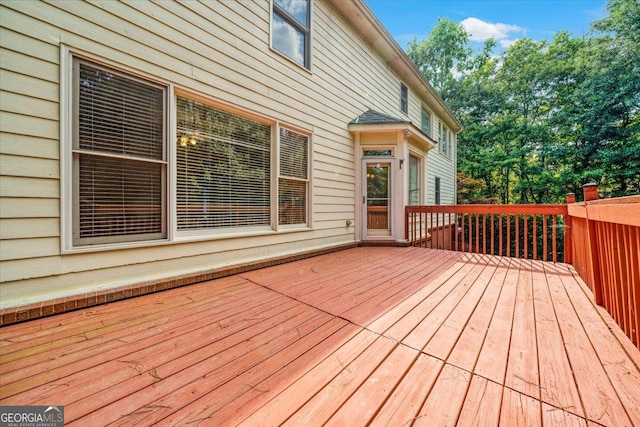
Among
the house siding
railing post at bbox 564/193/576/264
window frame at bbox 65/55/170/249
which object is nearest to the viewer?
the house siding

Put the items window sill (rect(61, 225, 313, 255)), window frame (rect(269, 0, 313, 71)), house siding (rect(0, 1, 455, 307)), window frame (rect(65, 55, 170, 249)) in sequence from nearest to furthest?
house siding (rect(0, 1, 455, 307)) < window frame (rect(65, 55, 170, 249)) < window sill (rect(61, 225, 313, 255)) < window frame (rect(269, 0, 313, 71))

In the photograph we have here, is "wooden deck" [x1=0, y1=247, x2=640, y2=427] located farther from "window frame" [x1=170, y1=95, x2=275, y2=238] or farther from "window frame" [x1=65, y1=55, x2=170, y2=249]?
"window frame" [x1=170, y1=95, x2=275, y2=238]

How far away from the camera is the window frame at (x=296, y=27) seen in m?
3.98

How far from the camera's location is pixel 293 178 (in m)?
4.36

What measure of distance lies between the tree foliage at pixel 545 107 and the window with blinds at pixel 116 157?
15.6m

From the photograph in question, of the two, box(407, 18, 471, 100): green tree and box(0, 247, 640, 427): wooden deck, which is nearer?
box(0, 247, 640, 427): wooden deck

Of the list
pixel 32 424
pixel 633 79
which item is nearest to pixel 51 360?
pixel 32 424

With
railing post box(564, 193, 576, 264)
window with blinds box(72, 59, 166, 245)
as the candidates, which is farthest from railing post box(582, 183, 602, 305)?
window with blinds box(72, 59, 166, 245)

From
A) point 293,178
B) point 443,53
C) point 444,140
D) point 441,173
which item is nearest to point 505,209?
point 293,178

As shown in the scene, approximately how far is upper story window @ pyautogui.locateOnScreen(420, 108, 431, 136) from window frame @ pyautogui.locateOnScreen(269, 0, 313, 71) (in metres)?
6.28

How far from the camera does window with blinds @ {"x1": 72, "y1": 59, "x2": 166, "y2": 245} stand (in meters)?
2.31

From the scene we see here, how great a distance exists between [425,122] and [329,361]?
10.3 metres

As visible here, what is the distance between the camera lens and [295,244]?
14.3ft

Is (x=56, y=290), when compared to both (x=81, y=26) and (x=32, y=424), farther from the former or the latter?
(x=81, y=26)
